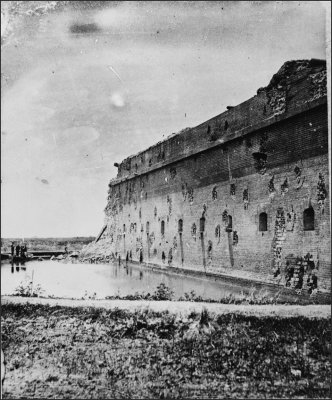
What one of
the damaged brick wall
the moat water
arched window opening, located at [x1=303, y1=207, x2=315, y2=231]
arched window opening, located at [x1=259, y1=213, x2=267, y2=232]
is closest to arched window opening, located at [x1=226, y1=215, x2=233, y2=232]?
the damaged brick wall

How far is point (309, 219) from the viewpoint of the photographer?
10.7m

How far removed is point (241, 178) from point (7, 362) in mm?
8783

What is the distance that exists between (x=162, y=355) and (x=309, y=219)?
218 inches

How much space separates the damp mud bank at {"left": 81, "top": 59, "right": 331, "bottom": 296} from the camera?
10492 millimetres

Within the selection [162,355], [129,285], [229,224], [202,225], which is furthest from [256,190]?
[162,355]

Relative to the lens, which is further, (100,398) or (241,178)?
(241,178)

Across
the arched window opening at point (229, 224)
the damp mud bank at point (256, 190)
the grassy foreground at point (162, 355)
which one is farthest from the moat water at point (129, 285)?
the grassy foreground at point (162, 355)

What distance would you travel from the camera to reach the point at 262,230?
12.5 metres

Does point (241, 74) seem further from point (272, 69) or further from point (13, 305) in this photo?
point (13, 305)

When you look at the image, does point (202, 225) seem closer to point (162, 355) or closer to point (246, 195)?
point (246, 195)

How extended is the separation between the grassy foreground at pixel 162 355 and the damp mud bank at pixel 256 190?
3468mm

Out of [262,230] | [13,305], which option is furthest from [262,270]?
[13,305]

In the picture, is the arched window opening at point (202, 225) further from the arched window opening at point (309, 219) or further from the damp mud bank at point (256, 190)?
the arched window opening at point (309, 219)

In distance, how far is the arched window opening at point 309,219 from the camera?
10.6 meters
